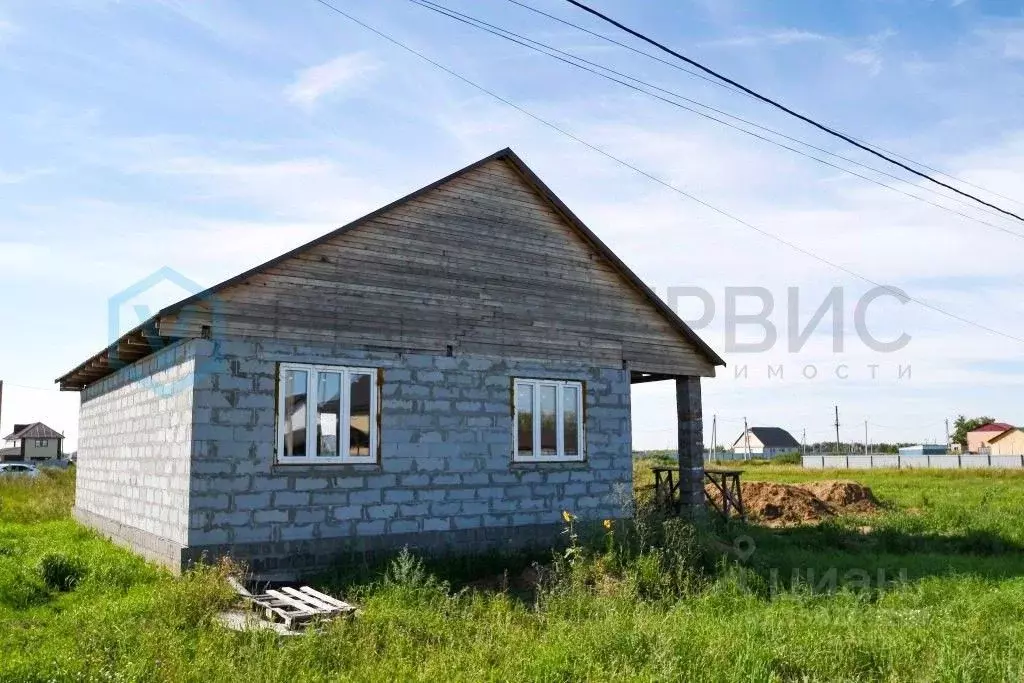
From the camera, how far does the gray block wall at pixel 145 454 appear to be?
11.4 m

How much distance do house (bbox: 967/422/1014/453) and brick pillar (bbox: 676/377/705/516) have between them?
290ft

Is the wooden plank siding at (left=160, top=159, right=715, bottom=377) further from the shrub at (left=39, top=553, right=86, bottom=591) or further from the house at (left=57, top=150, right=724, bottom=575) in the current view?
the shrub at (left=39, top=553, right=86, bottom=591)

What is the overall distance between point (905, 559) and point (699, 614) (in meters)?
6.40

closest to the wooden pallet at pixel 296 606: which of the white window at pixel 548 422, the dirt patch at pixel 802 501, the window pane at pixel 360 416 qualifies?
the window pane at pixel 360 416

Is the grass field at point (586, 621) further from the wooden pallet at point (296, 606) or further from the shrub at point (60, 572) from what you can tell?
the wooden pallet at point (296, 606)

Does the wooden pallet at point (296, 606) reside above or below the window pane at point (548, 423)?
below

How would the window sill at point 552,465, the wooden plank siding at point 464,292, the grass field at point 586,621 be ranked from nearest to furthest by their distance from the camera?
the grass field at point 586,621 < the wooden plank siding at point 464,292 < the window sill at point 552,465

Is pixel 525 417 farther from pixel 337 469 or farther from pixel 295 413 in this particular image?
pixel 295 413

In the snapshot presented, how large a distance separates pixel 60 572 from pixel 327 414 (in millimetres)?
3877

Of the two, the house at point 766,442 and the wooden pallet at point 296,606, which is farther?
the house at point 766,442

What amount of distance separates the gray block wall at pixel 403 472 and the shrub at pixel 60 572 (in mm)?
1577

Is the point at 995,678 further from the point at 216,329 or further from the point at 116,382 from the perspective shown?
the point at 116,382

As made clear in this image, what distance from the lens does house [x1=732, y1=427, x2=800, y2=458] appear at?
112 m

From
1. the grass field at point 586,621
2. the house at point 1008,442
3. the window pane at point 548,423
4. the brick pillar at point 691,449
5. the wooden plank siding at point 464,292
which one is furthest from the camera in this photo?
the house at point 1008,442
